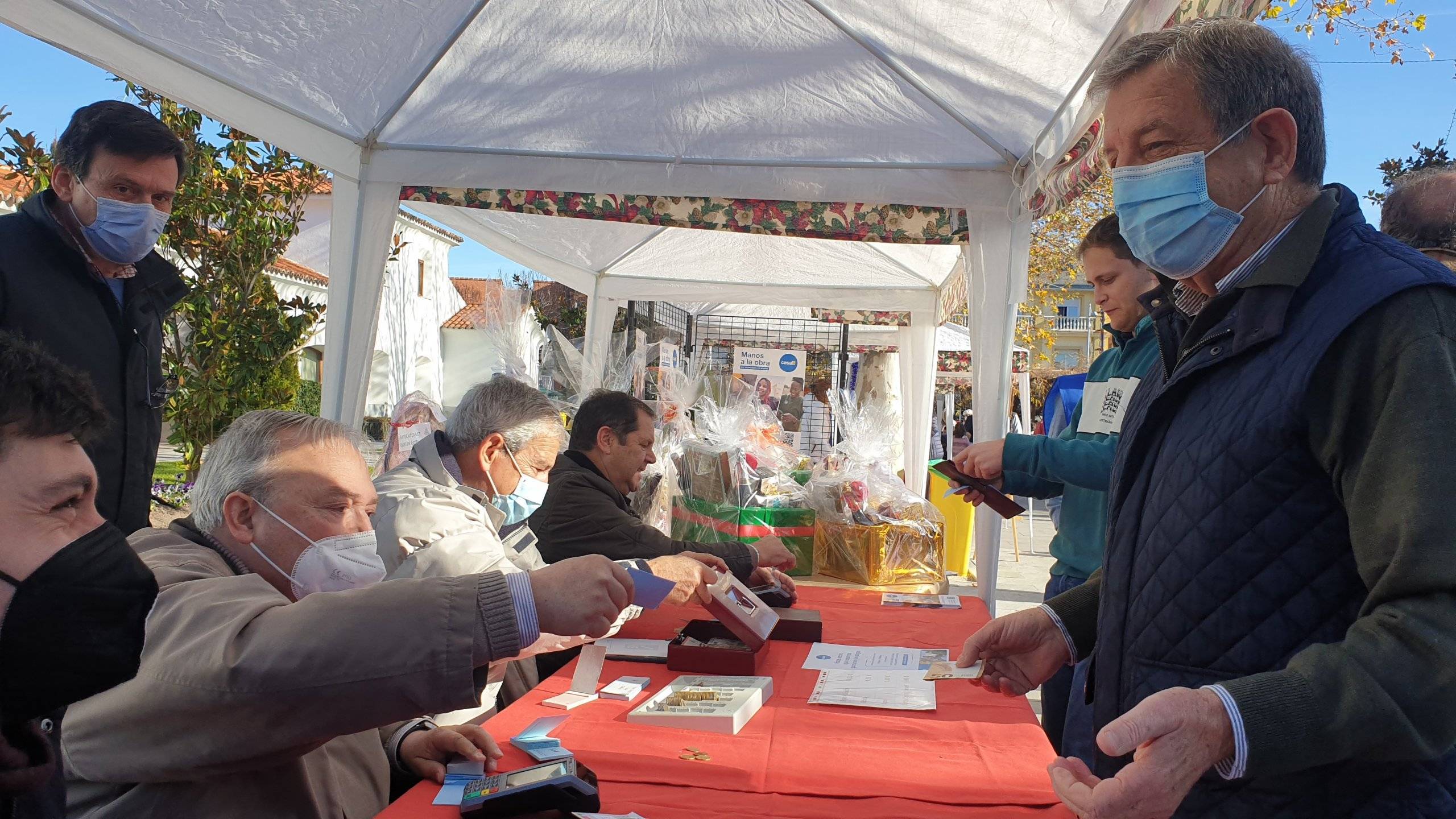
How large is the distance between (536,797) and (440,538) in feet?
4.20

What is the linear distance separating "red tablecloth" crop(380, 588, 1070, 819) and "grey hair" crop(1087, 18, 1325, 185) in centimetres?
114

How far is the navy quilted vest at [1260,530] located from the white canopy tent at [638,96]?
2128 millimetres

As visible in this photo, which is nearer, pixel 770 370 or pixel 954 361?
pixel 770 370

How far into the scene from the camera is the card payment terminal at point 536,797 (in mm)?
1500

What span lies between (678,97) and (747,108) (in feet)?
1.07

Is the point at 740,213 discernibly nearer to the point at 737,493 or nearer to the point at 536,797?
the point at 737,493

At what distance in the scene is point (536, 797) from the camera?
1.51m

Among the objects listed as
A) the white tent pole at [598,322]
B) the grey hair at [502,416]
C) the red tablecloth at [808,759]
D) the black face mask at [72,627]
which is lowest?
the red tablecloth at [808,759]

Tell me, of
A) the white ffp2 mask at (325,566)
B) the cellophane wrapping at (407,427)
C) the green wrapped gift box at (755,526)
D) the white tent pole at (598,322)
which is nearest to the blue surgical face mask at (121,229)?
the white ffp2 mask at (325,566)

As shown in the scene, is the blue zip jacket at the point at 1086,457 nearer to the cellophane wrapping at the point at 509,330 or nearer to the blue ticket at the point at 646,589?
the blue ticket at the point at 646,589

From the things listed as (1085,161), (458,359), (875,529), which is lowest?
→ (875,529)

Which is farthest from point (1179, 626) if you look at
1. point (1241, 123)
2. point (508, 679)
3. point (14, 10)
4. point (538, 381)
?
point (538, 381)

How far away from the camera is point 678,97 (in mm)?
4348

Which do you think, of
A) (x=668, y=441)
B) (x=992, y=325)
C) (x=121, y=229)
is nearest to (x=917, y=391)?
(x=668, y=441)
